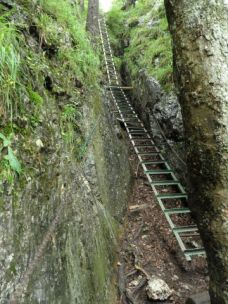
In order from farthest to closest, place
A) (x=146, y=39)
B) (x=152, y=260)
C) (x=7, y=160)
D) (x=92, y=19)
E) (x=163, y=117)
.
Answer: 1. (x=146, y=39)
2. (x=92, y=19)
3. (x=163, y=117)
4. (x=152, y=260)
5. (x=7, y=160)

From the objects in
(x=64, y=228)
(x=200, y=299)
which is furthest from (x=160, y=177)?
(x=64, y=228)

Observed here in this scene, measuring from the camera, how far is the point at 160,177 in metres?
6.88

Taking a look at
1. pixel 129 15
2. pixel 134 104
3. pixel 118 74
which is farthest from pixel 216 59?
pixel 129 15

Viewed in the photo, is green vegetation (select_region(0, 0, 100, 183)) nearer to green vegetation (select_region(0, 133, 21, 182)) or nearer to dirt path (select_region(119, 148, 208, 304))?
green vegetation (select_region(0, 133, 21, 182))

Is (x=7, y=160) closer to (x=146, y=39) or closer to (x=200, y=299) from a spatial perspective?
(x=200, y=299)

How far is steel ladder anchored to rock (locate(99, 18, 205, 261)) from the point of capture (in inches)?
197

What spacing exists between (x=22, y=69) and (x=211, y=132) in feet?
6.38

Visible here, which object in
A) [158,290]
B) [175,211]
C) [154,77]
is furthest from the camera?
[154,77]

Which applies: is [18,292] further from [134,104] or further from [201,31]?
[134,104]

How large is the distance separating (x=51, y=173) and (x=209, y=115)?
175 cm

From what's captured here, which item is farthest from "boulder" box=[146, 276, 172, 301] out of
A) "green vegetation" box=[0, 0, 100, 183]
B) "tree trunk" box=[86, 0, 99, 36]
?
"tree trunk" box=[86, 0, 99, 36]

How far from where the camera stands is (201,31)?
1.60 m

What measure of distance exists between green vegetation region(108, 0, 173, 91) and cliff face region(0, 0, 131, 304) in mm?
2959

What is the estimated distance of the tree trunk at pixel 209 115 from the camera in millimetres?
1537
